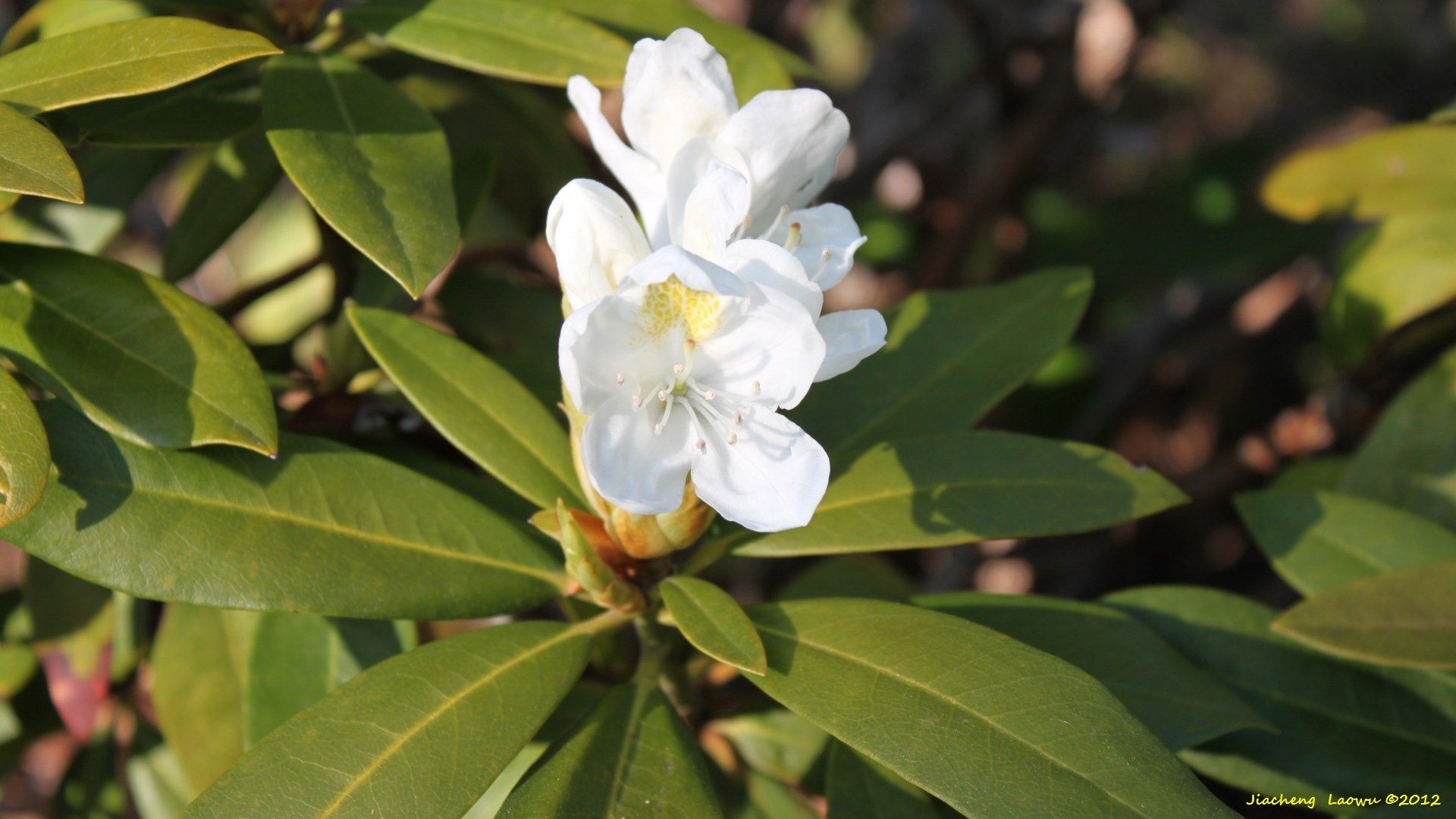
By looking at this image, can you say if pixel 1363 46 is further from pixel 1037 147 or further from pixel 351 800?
pixel 351 800

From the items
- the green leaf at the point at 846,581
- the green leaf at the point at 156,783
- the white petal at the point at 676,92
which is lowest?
the green leaf at the point at 156,783

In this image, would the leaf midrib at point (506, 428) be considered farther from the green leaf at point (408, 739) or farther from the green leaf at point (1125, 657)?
the green leaf at point (1125, 657)

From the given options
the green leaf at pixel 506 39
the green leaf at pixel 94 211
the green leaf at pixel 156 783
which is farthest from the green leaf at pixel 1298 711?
the green leaf at pixel 94 211

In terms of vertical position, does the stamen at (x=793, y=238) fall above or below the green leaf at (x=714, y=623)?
above

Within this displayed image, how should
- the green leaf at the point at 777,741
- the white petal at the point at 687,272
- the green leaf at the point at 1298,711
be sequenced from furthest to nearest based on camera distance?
1. the green leaf at the point at 777,741
2. the green leaf at the point at 1298,711
3. the white petal at the point at 687,272

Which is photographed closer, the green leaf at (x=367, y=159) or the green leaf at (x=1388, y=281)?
the green leaf at (x=367, y=159)

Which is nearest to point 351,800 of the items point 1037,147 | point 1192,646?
point 1192,646

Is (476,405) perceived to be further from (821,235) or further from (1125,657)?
(1125,657)
